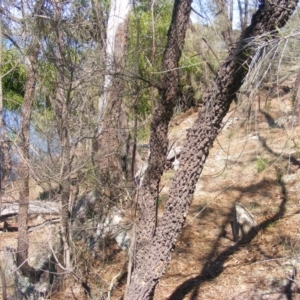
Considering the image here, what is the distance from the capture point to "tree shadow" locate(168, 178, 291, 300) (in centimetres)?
666

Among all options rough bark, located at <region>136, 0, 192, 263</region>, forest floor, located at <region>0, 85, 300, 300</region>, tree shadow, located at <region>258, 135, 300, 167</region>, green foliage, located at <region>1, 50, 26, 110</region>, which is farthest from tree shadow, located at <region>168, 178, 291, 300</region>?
green foliage, located at <region>1, 50, 26, 110</region>

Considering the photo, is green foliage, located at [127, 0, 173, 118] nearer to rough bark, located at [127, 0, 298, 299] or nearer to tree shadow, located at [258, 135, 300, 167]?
rough bark, located at [127, 0, 298, 299]

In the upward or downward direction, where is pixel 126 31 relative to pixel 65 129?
upward

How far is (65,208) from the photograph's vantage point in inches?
229

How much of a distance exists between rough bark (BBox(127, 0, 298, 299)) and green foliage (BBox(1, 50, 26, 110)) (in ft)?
9.24

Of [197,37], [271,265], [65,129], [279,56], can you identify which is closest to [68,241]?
[65,129]

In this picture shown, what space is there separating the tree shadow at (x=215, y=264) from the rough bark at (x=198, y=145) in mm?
1572

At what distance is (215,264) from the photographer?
23.9 feet

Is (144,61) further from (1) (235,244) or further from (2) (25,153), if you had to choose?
(1) (235,244)

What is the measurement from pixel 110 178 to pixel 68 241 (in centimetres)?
86

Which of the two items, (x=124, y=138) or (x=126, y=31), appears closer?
(x=124, y=138)

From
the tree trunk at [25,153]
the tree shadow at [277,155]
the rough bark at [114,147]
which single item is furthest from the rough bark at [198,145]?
the tree shadow at [277,155]

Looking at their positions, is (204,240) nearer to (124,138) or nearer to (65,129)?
(124,138)

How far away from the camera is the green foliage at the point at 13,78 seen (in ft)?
23.0
